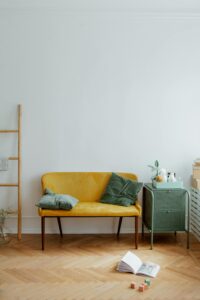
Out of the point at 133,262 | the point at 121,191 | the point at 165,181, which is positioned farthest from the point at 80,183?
the point at 133,262

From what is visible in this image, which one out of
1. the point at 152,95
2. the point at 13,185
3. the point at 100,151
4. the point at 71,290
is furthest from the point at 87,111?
the point at 71,290

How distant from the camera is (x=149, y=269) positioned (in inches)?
123

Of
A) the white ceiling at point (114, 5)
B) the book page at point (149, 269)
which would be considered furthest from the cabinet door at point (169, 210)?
the white ceiling at point (114, 5)

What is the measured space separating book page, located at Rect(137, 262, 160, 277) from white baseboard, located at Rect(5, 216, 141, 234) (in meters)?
1.13

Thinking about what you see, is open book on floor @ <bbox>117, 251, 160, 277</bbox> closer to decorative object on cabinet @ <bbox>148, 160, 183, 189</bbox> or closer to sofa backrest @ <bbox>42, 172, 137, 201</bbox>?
decorative object on cabinet @ <bbox>148, 160, 183, 189</bbox>

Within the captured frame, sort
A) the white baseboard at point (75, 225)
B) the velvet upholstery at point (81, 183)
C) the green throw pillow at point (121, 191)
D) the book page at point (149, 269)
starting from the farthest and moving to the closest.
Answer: the white baseboard at point (75, 225) < the velvet upholstery at point (81, 183) < the green throw pillow at point (121, 191) < the book page at point (149, 269)

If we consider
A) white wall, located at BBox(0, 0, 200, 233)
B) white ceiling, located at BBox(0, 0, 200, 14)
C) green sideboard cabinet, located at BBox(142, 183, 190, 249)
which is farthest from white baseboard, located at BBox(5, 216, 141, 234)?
white ceiling, located at BBox(0, 0, 200, 14)

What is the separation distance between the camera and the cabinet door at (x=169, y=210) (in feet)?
12.7

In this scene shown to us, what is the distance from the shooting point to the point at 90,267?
127 inches

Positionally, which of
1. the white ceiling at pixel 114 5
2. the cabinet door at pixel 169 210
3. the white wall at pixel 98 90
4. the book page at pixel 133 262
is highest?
the white ceiling at pixel 114 5

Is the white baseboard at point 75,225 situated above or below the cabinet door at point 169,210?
below

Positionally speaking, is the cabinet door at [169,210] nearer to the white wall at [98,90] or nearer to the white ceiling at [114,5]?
the white wall at [98,90]

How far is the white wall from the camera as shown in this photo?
4.25 metres

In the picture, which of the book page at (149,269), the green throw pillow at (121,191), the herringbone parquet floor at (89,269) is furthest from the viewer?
the green throw pillow at (121,191)
